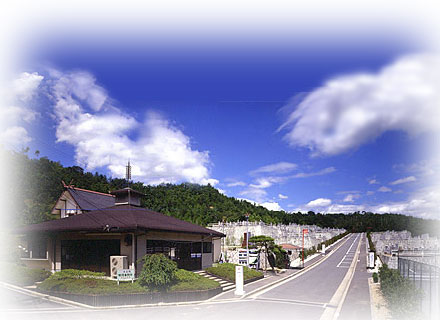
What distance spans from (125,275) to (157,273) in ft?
7.17

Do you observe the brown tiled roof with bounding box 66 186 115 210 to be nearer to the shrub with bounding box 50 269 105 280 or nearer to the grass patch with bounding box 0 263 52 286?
the grass patch with bounding box 0 263 52 286

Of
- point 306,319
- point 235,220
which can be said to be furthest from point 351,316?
point 235,220

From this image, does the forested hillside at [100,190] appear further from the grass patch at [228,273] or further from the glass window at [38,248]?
the grass patch at [228,273]

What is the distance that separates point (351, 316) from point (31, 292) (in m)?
15.3

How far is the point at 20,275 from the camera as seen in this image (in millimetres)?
18641

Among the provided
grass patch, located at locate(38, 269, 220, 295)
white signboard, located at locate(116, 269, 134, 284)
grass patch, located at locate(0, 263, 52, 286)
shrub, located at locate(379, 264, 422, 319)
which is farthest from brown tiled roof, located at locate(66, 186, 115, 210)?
shrub, located at locate(379, 264, 422, 319)

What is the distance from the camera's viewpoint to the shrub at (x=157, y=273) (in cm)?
1619

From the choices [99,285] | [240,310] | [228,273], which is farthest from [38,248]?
[240,310]

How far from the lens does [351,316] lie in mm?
13719

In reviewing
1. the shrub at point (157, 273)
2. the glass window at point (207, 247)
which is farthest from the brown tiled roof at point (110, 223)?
the glass window at point (207, 247)

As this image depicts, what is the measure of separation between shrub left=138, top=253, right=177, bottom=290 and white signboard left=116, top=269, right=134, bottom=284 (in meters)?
1.06

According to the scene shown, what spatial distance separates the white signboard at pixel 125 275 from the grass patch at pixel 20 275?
555 centimetres

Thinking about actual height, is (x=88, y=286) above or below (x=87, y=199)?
below

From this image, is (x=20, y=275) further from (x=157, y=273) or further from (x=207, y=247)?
(x=207, y=247)
